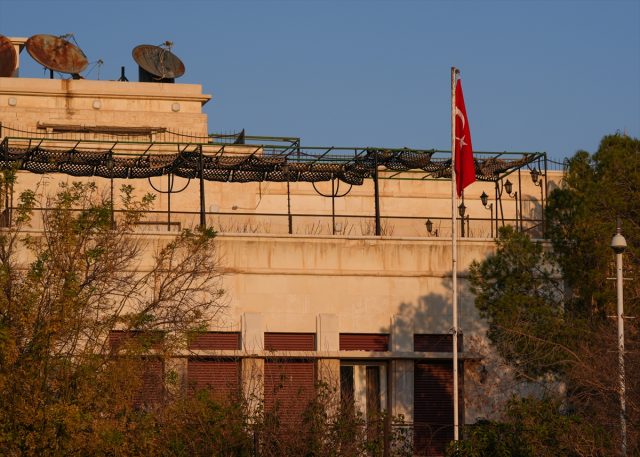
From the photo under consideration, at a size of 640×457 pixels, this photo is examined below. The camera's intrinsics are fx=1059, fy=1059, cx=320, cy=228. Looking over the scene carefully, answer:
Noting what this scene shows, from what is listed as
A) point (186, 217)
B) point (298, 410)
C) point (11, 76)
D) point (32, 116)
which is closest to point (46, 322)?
point (298, 410)

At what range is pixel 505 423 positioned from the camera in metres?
21.2

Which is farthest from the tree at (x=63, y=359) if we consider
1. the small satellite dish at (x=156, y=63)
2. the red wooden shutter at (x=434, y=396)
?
the small satellite dish at (x=156, y=63)

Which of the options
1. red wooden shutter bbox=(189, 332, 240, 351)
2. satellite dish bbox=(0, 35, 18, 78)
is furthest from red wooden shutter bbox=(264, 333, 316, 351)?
satellite dish bbox=(0, 35, 18, 78)

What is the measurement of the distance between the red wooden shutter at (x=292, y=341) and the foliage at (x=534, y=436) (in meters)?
8.41

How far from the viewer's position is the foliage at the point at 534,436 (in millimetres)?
19359

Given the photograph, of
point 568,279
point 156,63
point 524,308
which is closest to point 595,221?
point 568,279

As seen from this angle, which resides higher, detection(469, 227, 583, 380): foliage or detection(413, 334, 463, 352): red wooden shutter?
detection(469, 227, 583, 380): foliage

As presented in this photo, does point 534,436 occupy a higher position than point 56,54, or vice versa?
point 56,54

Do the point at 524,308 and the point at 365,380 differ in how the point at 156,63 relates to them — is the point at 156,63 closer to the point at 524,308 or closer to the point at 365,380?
the point at 365,380

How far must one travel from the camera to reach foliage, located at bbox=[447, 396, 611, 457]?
19359mm

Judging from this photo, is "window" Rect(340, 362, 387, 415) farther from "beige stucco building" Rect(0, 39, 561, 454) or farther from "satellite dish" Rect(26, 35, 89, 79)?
"satellite dish" Rect(26, 35, 89, 79)

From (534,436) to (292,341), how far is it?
10835 mm

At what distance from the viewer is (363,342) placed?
30078mm

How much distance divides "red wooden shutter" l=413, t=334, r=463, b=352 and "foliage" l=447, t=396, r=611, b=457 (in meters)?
8.12
